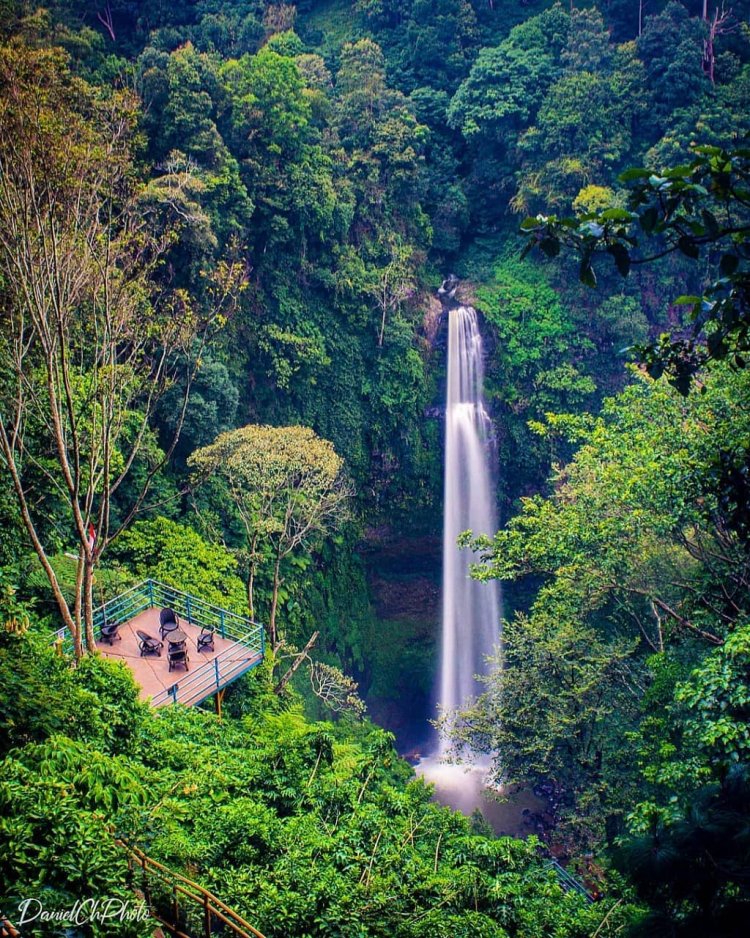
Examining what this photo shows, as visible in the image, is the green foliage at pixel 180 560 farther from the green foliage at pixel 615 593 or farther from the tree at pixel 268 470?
the green foliage at pixel 615 593

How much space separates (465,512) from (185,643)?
1280 centimetres

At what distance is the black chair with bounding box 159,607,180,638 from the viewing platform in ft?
0.32

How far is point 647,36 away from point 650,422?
1613 cm

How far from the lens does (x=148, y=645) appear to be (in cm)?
1030

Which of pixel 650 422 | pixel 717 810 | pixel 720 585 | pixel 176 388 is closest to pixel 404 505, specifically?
pixel 176 388

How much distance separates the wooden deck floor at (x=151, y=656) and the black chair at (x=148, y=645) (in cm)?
6

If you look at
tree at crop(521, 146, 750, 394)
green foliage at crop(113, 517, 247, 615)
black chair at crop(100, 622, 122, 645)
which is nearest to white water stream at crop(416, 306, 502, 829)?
green foliage at crop(113, 517, 247, 615)

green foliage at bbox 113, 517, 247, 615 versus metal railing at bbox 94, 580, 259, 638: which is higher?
green foliage at bbox 113, 517, 247, 615

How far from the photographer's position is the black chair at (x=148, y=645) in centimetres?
1029

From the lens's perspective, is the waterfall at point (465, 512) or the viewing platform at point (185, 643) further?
the waterfall at point (465, 512)

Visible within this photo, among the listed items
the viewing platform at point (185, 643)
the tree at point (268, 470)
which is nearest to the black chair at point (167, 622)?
the viewing platform at point (185, 643)

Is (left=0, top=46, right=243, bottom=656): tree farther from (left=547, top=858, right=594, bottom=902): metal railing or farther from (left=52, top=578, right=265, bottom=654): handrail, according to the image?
(left=547, top=858, right=594, bottom=902): metal railing

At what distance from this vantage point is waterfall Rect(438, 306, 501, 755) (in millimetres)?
21609

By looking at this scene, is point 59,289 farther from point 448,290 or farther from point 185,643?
point 448,290
